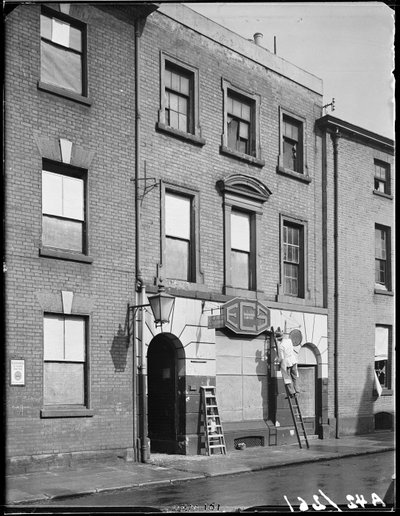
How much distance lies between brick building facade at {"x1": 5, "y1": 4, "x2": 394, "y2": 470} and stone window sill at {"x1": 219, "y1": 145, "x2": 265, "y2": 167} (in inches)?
2.2

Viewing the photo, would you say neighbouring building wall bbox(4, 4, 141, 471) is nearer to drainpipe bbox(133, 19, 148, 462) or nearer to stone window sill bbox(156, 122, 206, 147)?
drainpipe bbox(133, 19, 148, 462)

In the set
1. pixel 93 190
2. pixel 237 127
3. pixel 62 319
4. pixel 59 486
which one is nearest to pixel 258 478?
pixel 59 486

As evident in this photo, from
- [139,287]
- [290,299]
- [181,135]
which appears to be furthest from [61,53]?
[290,299]

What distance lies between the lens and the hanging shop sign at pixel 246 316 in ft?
56.4

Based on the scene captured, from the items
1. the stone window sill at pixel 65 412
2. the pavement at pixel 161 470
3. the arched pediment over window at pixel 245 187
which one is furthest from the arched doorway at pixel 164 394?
the arched pediment over window at pixel 245 187

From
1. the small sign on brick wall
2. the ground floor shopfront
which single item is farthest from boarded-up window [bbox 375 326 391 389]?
the small sign on brick wall

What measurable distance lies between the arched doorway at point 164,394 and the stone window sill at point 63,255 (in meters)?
3.03

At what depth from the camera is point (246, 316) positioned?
17.6 meters

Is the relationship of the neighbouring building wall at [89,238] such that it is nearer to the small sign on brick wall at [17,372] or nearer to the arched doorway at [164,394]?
the small sign on brick wall at [17,372]

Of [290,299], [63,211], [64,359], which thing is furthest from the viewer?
[290,299]

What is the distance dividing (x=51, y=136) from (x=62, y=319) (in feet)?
12.1

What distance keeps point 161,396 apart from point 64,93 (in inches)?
288

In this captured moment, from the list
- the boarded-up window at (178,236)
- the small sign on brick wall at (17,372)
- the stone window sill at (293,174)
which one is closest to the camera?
the small sign on brick wall at (17,372)

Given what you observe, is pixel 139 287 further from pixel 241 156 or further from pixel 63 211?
pixel 241 156
